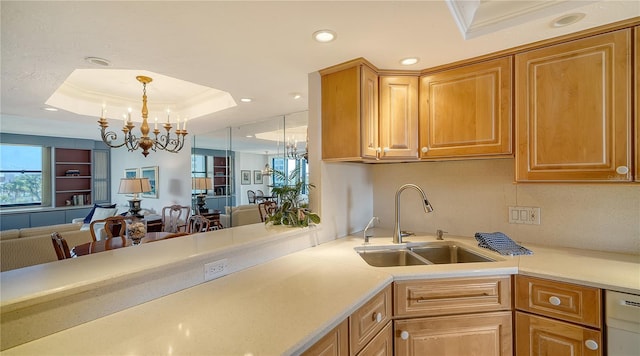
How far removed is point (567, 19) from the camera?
138 centimetres

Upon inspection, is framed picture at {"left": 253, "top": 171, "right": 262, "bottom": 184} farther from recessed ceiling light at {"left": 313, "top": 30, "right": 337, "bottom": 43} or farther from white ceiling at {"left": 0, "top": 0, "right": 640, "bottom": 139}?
recessed ceiling light at {"left": 313, "top": 30, "right": 337, "bottom": 43}

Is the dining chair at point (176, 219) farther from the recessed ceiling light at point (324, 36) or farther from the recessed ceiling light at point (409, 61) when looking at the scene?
the recessed ceiling light at point (409, 61)

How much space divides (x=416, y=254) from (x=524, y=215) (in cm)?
84

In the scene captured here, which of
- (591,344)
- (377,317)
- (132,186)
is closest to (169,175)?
(132,186)

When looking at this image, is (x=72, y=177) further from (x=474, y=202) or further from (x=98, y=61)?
(x=474, y=202)

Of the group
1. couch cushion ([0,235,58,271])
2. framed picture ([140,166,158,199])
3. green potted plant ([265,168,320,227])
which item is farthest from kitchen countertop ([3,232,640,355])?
framed picture ([140,166,158,199])

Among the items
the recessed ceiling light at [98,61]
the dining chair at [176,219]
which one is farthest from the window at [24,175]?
the recessed ceiling light at [98,61]

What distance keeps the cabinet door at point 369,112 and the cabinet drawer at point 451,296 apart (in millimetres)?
882

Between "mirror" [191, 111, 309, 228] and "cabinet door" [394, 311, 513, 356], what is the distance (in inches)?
102

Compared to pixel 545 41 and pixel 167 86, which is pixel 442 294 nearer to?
pixel 545 41

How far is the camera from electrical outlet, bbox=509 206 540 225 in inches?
76.1

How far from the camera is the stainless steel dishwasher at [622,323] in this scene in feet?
3.90

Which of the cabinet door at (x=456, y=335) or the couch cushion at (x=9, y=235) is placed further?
the couch cushion at (x=9, y=235)

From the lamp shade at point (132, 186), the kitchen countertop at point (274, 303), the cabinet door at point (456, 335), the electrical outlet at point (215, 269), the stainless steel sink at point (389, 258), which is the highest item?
the lamp shade at point (132, 186)
